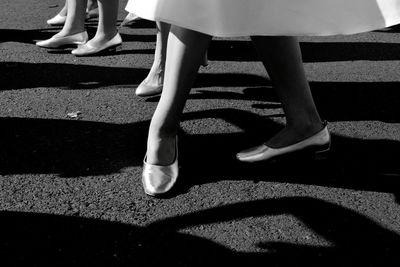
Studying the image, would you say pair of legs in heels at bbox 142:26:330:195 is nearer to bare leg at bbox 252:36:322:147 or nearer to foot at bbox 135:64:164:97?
bare leg at bbox 252:36:322:147

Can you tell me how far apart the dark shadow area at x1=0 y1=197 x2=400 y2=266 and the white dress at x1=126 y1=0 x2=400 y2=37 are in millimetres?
783

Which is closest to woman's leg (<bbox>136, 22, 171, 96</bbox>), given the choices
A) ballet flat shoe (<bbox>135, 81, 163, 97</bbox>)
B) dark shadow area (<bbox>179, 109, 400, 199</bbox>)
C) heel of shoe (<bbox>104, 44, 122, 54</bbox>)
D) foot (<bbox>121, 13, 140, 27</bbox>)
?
ballet flat shoe (<bbox>135, 81, 163, 97</bbox>)

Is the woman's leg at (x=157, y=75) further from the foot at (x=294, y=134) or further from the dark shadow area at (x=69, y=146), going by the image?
the foot at (x=294, y=134)

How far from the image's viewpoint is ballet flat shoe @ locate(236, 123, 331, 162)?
9.15ft

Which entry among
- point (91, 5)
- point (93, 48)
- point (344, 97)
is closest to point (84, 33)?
point (93, 48)

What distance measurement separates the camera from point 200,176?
2.74m

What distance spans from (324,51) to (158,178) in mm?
2862

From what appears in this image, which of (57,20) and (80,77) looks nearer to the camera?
(80,77)

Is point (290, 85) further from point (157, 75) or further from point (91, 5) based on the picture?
point (91, 5)

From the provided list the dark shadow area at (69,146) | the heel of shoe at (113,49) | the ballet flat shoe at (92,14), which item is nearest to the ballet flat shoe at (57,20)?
the ballet flat shoe at (92,14)

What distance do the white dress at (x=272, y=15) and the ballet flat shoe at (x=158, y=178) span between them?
0.74 meters

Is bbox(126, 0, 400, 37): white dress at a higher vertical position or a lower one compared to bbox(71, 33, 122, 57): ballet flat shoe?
higher

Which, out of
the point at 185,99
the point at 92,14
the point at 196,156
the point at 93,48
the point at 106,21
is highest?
the point at 185,99

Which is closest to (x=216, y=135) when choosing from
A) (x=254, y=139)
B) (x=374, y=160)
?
(x=254, y=139)
